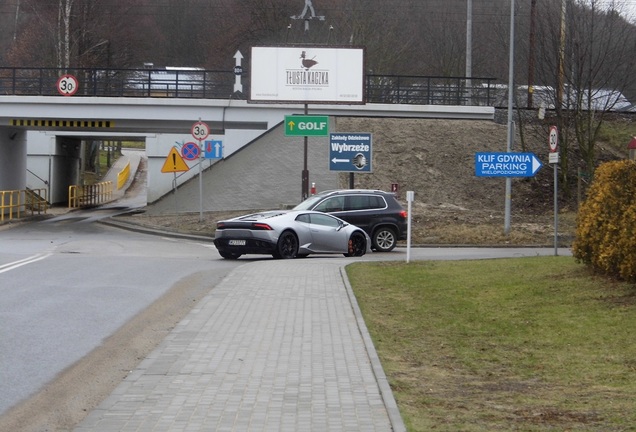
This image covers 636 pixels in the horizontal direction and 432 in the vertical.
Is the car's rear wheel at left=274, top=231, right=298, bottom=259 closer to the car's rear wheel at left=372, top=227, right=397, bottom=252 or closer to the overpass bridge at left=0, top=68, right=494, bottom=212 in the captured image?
the car's rear wheel at left=372, top=227, right=397, bottom=252

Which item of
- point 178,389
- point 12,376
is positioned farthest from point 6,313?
point 178,389

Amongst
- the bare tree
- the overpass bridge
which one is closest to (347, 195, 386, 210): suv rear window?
the bare tree

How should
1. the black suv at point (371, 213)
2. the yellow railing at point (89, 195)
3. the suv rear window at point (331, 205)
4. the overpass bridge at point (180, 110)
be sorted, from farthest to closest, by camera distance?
the yellow railing at point (89, 195) < the overpass bridge at point (180, 110) < the black suv at point (371, 213) < the suv rear window at point (331, 205)

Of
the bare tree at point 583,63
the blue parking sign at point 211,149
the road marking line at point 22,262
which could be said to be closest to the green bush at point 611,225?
the road marking line at point 22,262

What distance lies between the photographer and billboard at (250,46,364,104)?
117 ft

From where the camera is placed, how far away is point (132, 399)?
7.52 meters

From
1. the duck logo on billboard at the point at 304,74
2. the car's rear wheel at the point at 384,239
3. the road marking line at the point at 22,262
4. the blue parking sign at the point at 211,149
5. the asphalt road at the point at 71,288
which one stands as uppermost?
the duck logo on billboard at the point at 304,74

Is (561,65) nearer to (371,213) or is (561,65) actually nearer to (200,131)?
(371,213)

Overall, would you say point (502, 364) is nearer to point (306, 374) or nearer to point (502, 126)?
point (306, 374)

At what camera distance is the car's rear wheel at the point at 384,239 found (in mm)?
26844

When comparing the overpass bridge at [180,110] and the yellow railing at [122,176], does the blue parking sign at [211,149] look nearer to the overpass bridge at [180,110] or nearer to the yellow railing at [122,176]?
the overpass bridge at [180,110]

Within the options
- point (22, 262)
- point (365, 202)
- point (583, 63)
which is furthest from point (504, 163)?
point (22, 262)

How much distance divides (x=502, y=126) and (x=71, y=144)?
2659cm

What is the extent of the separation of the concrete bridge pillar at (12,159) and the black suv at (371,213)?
65.4 ft
